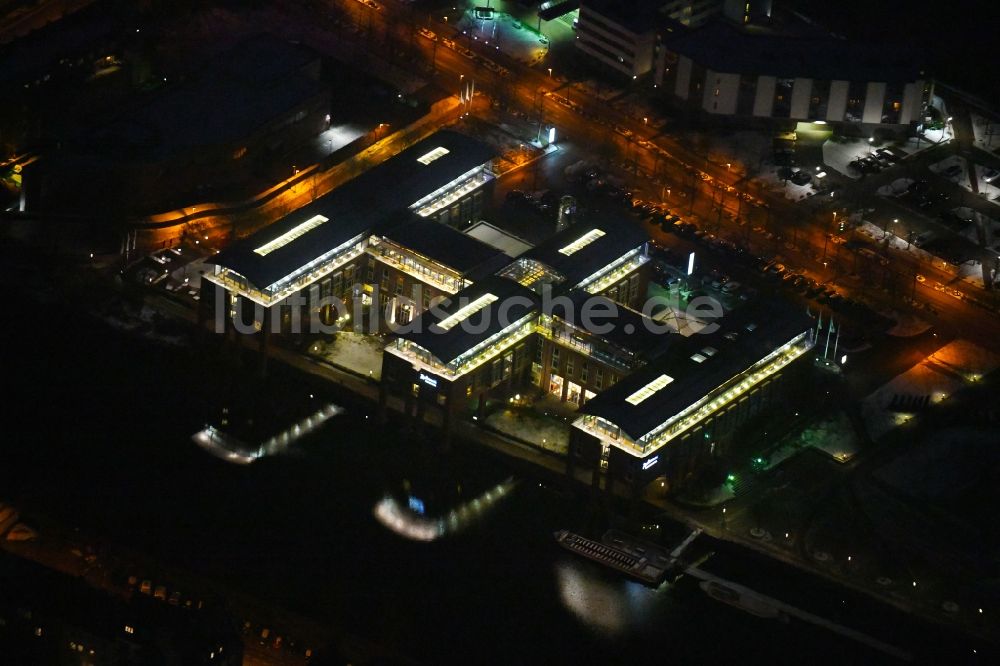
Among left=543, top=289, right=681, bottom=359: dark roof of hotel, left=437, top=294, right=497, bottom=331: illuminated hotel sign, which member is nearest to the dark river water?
left=437, top=294, right=497, bottom=331: illuminated hotel sign

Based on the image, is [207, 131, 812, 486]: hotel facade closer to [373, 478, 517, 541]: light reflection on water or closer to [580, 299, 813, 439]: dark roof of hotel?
[580, 299, 813, 439]: dark roof of hotel

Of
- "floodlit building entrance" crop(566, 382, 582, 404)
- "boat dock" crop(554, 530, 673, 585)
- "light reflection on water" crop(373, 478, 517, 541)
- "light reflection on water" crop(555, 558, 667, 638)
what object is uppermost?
"floodlit building entrance" crop(566, 382, 582, 404)

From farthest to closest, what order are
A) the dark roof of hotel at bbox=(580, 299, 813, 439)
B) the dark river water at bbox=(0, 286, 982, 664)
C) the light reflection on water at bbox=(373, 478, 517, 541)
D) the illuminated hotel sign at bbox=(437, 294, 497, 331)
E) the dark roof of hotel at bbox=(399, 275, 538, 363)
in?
the illuminated hotel sign at bbox=(437, 294, 497, 331), the dark roof of hotel at bbox=(399, 275, 538, 363), the dark roof of hotel at bbox=(580, 299, 813, 439), the light reflection on water at bbox=(373, 478, 517, 541), the dark river water at bbox=(0, 286, 982, 664)

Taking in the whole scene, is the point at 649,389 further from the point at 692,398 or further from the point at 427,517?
the point at 427,517

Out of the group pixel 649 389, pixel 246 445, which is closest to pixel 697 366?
pixel 649 389

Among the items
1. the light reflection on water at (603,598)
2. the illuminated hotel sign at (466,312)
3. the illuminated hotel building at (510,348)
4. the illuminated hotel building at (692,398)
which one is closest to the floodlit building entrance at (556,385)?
the illuminated hotel building at (510,348)

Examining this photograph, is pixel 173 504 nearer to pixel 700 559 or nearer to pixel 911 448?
pixel 700 559
